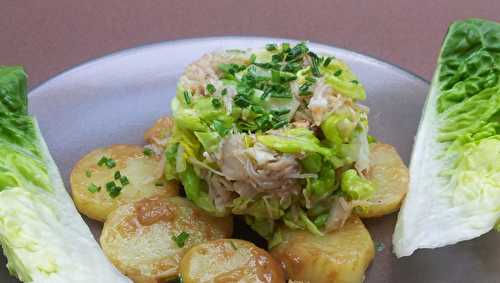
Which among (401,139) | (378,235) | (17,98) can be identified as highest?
(17,98)

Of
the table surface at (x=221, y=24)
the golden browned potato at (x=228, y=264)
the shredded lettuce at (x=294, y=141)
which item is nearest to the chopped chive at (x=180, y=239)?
the golden browned potato at (x=228, y=264)

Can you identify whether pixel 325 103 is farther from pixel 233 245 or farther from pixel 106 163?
pixel 106 163

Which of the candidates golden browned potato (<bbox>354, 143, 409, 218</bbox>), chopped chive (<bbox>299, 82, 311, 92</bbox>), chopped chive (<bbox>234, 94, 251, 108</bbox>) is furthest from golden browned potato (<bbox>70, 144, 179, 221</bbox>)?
golden browned potato (<bbox>354, 143, 409, 218</bbox>)

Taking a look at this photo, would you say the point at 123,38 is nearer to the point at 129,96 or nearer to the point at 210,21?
the point at 210,21

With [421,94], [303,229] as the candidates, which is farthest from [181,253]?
[421,94]

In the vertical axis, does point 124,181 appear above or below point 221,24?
below

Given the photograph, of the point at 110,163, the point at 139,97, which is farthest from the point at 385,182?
the point at 139,97

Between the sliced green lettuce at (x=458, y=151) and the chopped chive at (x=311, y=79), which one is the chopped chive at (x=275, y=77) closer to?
the chopped chive at (x=311, y=79)
